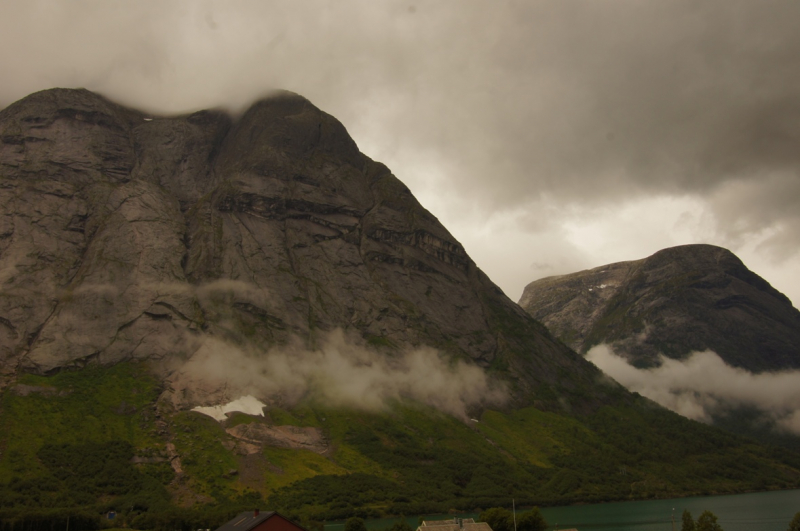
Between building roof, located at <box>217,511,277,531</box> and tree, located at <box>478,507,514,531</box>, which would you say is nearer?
building roof, located at <box>217,511,277,531</box>

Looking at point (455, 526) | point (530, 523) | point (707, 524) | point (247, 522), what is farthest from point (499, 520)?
point (247, 522)

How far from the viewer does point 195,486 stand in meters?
192

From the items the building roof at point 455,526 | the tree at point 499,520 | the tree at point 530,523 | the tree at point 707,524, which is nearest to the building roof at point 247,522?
the building roof at point 455,526

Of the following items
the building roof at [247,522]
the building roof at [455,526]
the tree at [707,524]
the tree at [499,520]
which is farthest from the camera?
the tree at [499,520]

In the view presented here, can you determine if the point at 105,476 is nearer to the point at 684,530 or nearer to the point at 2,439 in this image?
the point at 2,439

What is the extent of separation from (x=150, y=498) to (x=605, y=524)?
11556 cm

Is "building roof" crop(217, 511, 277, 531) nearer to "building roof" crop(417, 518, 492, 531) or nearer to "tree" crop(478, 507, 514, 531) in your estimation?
"building roof" crop(417, 518, 492, 531)

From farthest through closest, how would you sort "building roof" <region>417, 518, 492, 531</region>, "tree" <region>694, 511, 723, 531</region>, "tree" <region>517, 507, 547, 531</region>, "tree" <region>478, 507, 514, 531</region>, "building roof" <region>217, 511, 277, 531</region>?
"tree" <region>478, 507, 514, 531</region>
"tree" <region>517, 507, 547, 531</region>
"building roof" <region>417, 518, 492, 531</region>
"tree" <region>694, 511, 723, 531</region>
"building roof" <region>217, 511, 277, 531</region>

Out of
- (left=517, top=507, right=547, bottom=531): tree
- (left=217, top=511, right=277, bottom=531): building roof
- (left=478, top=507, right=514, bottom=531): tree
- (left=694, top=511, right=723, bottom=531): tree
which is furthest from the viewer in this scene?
(left=478, top=507, right=514, bottom=531): tree


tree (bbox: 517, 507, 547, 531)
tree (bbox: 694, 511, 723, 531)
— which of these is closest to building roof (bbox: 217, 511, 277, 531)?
tree (bbox: 517, 507, 547, 531)

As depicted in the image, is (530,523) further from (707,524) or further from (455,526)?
(707,524)

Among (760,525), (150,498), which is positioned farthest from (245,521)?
(760,525)

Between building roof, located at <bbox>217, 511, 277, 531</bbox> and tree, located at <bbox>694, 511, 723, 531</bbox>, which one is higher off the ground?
tree, located at <bbox>694, 511, 723, 531</bbox>

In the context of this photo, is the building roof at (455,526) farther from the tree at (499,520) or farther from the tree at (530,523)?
the tree at (530,523)
